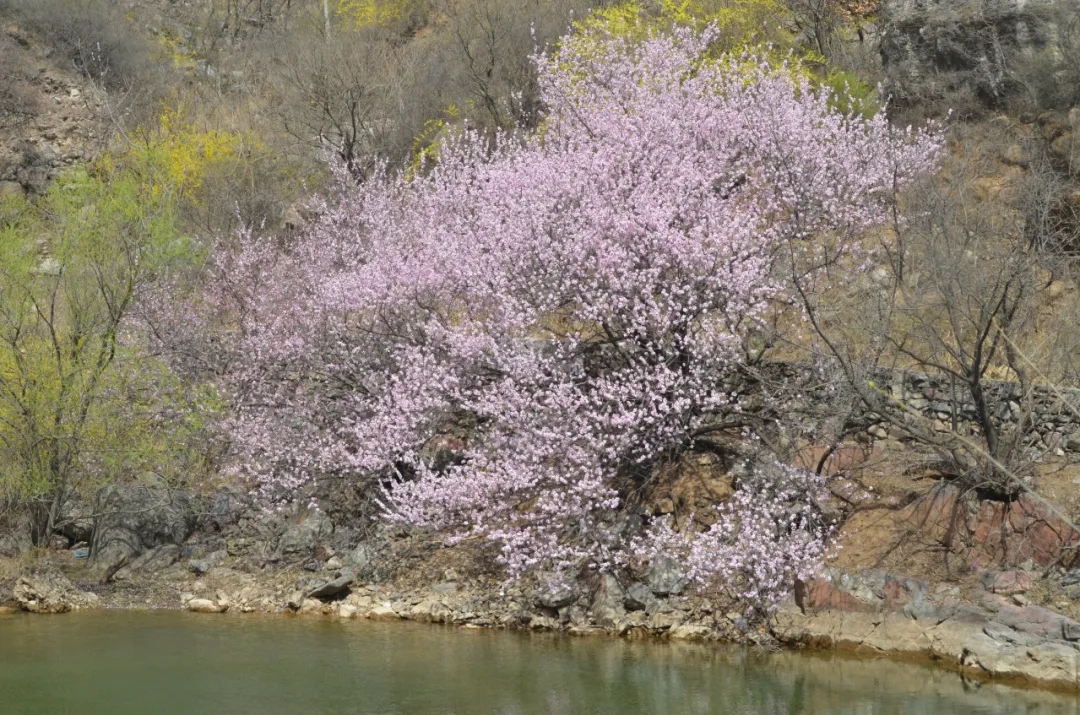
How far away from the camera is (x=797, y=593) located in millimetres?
14211

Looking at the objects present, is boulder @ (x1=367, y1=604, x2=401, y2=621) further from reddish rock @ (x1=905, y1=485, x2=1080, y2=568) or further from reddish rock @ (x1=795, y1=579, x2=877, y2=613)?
reddish rock @ (x1=905, y1=485, x2=1080, y2=568)

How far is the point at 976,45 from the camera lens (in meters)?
21.9

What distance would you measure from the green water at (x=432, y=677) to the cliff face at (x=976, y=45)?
44.3 feet

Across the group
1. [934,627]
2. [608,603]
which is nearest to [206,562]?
[608,603]

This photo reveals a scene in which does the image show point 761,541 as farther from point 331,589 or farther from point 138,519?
point 138,519

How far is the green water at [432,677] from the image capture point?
1122cm

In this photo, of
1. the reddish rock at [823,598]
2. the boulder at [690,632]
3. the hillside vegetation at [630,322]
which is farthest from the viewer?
the hillside vegetation at [630,322]

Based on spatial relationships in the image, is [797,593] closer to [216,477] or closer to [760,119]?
[760,119]

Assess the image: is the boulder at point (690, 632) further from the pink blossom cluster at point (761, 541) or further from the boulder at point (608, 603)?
the boulder at point (608, 603)

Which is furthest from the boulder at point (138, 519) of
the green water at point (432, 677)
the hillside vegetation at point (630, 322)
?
the green water at point (432, 677)

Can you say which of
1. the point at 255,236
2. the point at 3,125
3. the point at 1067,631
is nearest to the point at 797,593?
the point at 1067,631

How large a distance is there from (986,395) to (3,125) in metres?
30.2

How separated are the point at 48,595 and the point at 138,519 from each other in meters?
2.36

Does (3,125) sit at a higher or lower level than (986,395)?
higher
